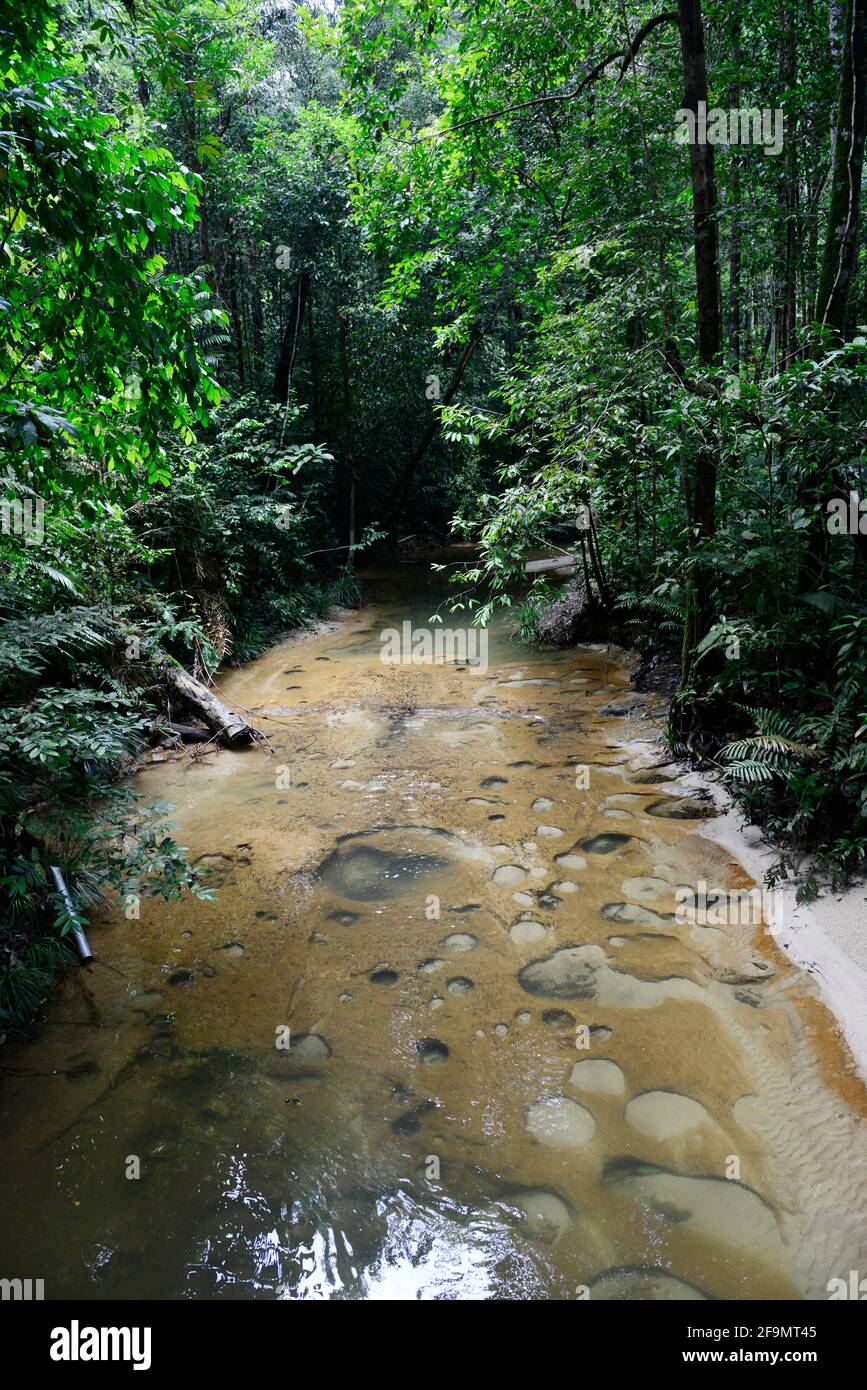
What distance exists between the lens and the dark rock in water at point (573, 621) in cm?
935

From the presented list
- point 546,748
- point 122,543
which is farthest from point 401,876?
point 122,543

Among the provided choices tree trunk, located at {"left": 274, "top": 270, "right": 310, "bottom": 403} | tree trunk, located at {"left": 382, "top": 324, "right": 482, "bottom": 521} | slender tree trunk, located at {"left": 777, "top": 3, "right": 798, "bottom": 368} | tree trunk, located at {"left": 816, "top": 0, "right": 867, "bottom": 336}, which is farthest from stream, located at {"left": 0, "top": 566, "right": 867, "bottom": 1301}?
tree trunk, located at {"left": 274, "top": 270, "right": 310, "bottom": 403}

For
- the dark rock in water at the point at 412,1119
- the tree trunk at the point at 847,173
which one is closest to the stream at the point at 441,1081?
the dark rock in water at the point at 412,1119

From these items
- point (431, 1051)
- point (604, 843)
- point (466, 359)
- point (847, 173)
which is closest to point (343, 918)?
point (431, 1051)

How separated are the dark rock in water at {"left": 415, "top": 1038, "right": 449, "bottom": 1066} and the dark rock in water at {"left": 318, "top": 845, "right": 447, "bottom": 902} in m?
1.19

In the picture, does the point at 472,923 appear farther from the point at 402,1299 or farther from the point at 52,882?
the point at 52,882

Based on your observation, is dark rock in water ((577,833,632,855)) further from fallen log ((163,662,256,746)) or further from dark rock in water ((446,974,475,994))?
fallen log ((163,662,256,746))

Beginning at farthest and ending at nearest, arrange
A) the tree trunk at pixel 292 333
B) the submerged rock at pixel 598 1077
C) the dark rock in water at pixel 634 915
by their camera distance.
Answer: the tree trunk at pixel 292 333, the dark rock in water at pixel 634 915, the submerged rock at pixel 598 1077

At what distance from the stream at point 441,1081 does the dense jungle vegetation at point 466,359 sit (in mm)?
632

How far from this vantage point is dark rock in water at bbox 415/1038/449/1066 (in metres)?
3.22

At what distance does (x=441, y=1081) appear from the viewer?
311 centimetres

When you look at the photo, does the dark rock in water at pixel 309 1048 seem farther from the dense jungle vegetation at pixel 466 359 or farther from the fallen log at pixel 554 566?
the fallen log at pixel 554 566

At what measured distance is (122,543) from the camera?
6789mm

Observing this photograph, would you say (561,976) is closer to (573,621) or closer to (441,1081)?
(441,1081)
